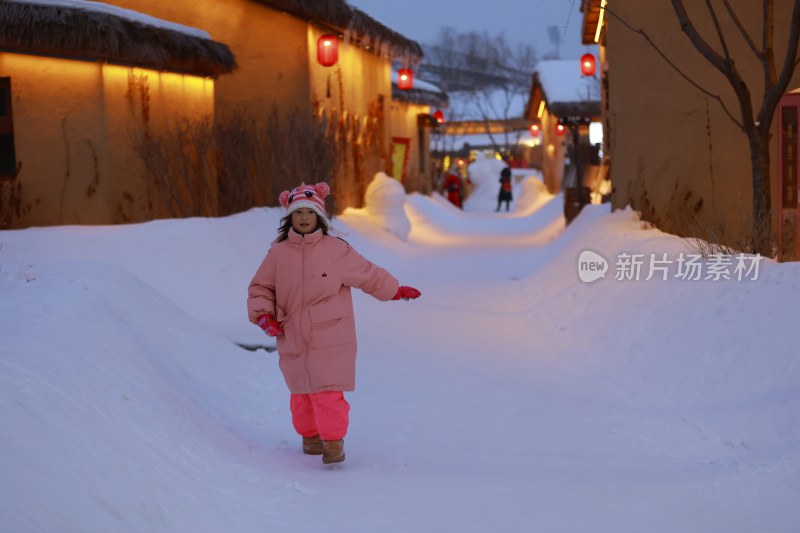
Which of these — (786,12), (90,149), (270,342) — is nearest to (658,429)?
(270,342)

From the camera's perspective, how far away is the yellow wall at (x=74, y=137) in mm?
12664

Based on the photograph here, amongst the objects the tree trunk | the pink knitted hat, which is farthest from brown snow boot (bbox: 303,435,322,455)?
the tree trunk

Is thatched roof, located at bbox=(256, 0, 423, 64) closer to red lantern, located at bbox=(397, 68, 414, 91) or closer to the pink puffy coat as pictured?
red lantern, located at bbox=(397, 68, 414, 91)

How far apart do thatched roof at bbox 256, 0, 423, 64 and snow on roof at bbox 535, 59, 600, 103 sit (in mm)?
4056

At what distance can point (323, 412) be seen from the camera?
5.52 m

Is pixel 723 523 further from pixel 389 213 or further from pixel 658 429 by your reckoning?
pixel 389 213

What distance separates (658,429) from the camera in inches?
234

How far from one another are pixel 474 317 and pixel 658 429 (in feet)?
16.3

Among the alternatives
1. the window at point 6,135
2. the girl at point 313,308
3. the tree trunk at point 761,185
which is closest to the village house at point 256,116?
the window at point 6,135

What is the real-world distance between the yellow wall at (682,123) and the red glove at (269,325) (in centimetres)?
657

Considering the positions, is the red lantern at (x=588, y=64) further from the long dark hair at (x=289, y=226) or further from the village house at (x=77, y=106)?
the long dark hair at (x=289, y=226)

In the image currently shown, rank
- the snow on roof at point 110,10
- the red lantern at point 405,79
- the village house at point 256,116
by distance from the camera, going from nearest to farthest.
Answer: the snow on roof at point 110,10
the village house at point 256,116
the red lantern at point 405,79

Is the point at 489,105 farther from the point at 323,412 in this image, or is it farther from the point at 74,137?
the point at 323,412

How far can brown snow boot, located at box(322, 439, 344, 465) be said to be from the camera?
5.43 metres
